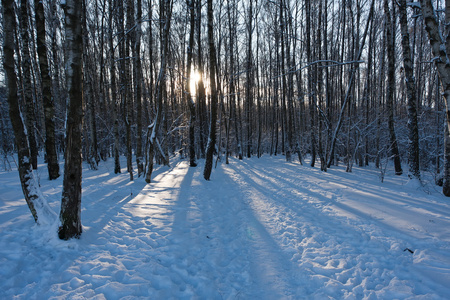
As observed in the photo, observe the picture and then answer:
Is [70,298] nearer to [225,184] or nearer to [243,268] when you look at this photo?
[243,268]

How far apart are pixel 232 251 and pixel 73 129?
3.32 metres

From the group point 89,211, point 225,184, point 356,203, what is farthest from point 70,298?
point 225,184

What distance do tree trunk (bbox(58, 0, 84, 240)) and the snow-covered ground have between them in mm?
279

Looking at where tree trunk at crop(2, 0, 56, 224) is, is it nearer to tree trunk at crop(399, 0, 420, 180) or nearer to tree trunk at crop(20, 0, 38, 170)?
tree trunk at crop(20, 0, 38, 170)

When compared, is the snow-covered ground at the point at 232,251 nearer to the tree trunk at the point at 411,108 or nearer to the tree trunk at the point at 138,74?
the tree trunk at the point at 411,108

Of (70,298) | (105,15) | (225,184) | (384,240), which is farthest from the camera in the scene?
(105,15)

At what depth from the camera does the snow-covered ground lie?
2539 millimetres

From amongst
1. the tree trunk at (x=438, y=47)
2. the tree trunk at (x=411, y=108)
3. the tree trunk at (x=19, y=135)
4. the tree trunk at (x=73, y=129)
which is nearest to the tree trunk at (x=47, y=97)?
the tree trunk at (x=19, y=135)

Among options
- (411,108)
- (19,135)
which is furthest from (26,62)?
(411,108)

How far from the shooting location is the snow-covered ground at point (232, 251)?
2.54 metres

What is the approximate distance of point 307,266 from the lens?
3211mm

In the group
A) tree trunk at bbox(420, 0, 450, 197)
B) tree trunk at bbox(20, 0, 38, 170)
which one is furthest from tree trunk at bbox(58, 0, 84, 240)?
tree trunk at bbox(420, 0, 450, 197)

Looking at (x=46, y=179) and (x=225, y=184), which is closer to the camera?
(x=46, y=179)

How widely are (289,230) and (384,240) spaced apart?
166 centimetres
